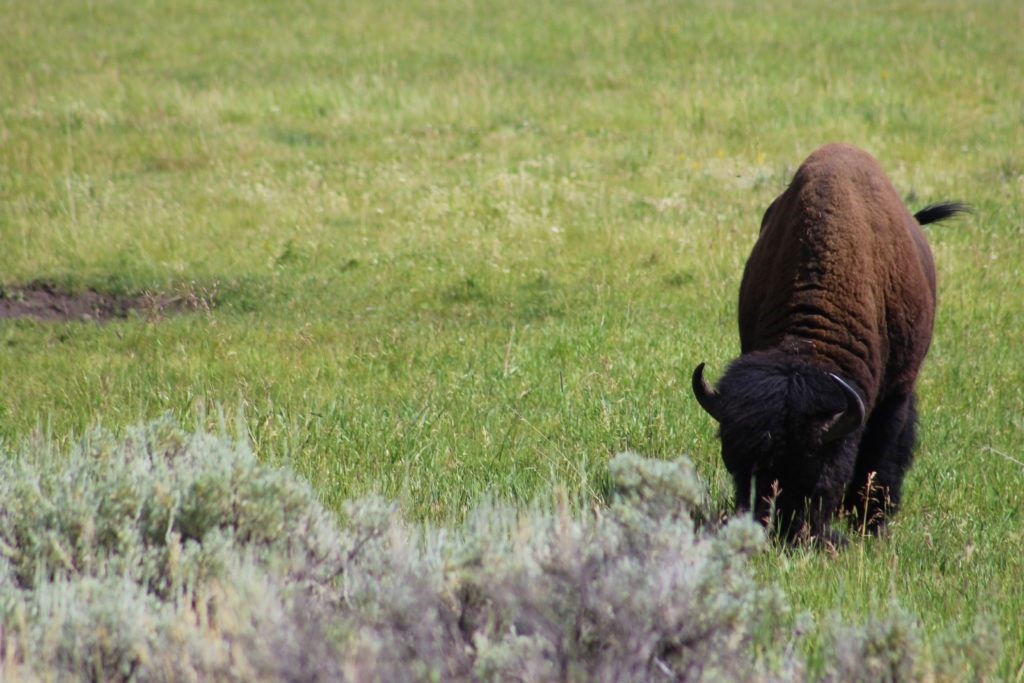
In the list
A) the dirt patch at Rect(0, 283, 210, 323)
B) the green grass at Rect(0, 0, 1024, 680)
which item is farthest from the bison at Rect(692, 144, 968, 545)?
the dirt patch at Rect(0, 283, 210, 323)

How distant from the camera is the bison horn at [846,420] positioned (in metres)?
4.66

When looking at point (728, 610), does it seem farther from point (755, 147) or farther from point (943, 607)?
point (755, 147)

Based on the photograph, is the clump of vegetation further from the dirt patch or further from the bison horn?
the dirt patch

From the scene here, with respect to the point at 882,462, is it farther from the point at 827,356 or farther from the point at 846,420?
the point at 846,420

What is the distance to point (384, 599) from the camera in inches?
130

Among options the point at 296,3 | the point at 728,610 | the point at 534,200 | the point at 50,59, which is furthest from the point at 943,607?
the point at 296,3

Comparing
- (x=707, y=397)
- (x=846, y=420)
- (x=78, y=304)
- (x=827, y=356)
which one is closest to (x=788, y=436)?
(x=846, y=420)

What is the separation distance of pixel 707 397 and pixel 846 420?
556 mm

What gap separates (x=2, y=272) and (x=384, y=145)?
5240 millimetres

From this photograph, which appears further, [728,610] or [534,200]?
[534,200]

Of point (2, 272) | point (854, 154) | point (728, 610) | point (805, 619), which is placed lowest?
point (2, 272)

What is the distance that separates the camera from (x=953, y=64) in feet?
57.2

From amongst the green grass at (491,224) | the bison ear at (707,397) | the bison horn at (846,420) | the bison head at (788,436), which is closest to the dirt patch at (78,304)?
the green grass at (491,224)

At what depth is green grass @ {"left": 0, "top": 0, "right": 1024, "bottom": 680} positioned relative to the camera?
6.13m
